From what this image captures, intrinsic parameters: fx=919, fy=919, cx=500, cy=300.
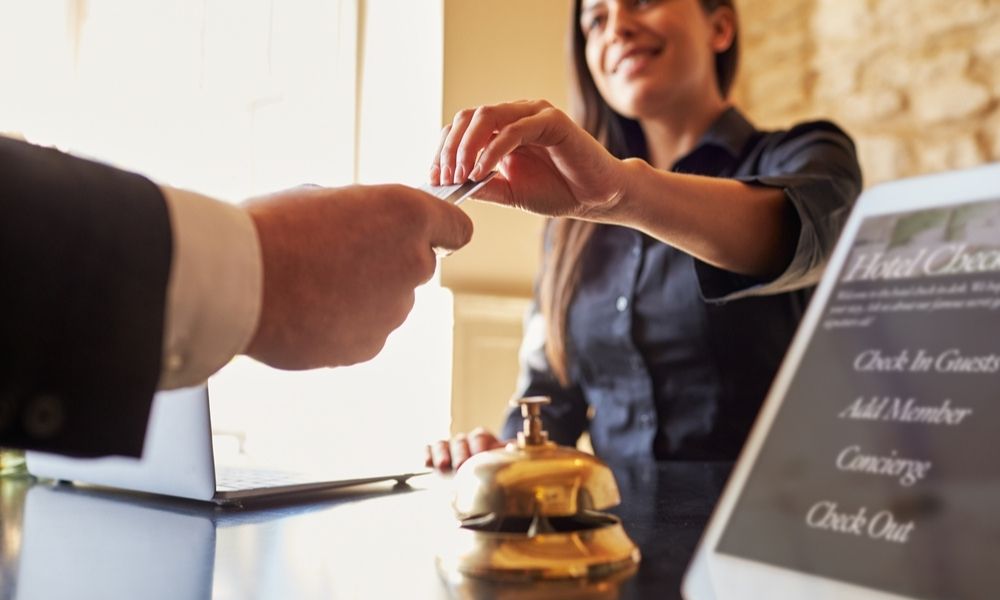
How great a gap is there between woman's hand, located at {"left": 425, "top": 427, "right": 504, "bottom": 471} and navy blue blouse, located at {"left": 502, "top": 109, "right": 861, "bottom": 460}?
1.27ft

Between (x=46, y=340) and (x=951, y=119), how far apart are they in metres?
2.51

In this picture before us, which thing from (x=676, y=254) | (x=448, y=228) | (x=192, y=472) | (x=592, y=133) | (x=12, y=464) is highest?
(x=592, y=133)

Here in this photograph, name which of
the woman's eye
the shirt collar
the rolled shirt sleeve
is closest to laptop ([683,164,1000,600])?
the rolled shirt sleeve

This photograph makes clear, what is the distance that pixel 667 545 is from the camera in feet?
A: 1.87

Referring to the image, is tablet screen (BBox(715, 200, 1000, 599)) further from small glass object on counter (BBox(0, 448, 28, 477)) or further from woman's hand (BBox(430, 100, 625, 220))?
small glass object on counter (BBox(0, 448, 28, 477))

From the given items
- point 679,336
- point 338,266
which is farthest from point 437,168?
point 679,336

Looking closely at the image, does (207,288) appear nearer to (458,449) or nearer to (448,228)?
(448,228)

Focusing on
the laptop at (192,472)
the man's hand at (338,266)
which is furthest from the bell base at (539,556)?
the laptop at (192,472)

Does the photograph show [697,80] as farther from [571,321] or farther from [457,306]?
[457,306]

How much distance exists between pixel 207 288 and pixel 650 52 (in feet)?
4.34

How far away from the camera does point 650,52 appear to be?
1666mm

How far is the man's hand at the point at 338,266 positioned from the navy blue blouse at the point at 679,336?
96 cm

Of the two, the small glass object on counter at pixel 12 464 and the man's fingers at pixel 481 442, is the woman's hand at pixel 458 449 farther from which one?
the small glass object on counter at pixel 12 464

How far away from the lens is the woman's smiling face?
5.44 ft
